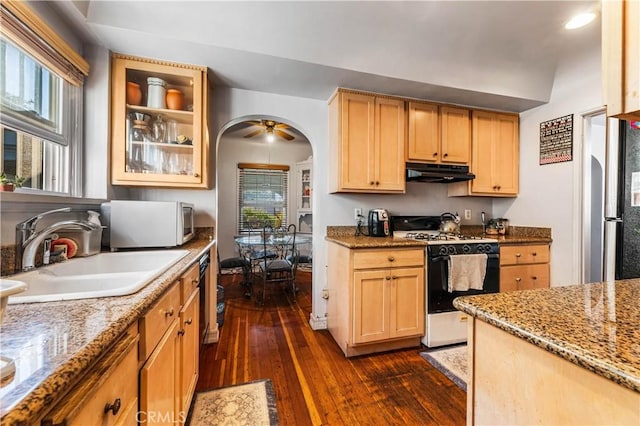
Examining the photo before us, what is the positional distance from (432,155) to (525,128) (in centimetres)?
118

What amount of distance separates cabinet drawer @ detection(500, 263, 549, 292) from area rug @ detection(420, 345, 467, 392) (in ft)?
2.35

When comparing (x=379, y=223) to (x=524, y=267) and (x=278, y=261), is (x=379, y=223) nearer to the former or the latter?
(x=524, y=267)

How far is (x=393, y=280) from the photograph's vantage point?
7.07 ft

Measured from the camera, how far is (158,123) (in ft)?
6.77

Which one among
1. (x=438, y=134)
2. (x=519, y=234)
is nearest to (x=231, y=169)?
(x=438, y=134)

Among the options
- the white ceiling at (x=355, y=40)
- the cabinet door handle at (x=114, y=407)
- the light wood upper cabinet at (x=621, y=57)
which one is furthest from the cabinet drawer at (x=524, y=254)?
the cabinet door handle at (x=114, y=407)

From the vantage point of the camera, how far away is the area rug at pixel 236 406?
1.49 m

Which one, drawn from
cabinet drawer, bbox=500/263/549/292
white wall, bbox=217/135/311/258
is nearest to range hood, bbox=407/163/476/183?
cabinet drawer, bbox=500/263/549/292

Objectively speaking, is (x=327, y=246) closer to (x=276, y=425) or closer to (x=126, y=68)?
(x=276, y=425)

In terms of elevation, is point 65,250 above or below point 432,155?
below

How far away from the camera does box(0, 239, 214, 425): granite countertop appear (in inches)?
16.0

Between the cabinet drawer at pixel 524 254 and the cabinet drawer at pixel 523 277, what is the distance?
5 centimetres

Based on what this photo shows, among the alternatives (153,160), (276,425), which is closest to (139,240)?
(153,160)

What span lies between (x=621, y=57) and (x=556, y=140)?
8.66 feet
